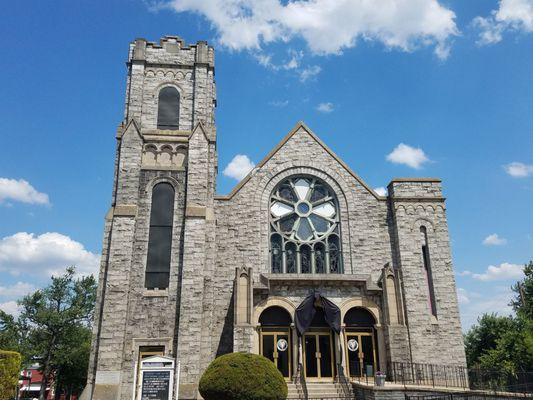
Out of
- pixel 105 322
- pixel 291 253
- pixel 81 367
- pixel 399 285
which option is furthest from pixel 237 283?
pixel 81 367

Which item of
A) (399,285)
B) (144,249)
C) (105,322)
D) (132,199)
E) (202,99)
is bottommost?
(105,322)

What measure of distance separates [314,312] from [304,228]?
475cm

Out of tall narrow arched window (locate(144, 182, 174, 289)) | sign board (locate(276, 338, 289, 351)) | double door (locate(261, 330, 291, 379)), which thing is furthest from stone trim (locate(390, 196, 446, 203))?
tall narrow arched window (locate(144, 182, 174, 289))

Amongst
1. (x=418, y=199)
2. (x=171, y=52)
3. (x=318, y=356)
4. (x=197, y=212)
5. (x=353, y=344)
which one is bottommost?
(x=318, y=356)

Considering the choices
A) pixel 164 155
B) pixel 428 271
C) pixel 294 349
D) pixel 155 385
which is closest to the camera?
pixel 155 385

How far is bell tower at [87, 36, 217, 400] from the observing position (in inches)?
742

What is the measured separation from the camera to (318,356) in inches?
776

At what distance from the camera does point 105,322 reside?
744 inches

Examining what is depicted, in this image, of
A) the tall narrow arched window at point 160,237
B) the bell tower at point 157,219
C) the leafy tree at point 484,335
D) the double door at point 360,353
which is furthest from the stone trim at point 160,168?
the leafy tree at point 484,335

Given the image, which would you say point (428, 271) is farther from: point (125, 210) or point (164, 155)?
point (125, 210)

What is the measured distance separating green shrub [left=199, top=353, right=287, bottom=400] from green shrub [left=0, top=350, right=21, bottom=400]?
957cm

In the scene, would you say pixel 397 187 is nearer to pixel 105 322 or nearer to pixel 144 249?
pixel 144 249

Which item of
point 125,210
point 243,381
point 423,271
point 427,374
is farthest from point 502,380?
point 125,210

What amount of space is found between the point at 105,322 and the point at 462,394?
545 inches
